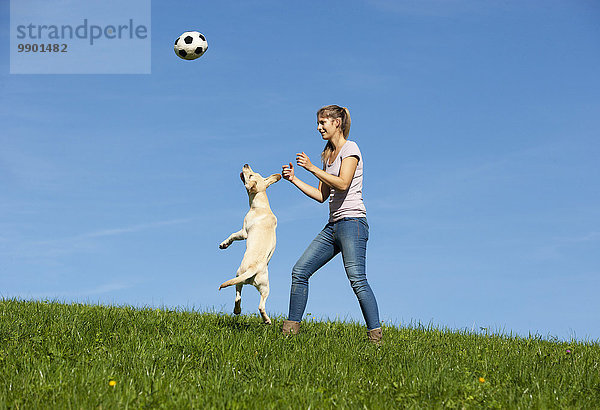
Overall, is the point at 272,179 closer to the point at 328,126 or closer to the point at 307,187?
the point at 307,187

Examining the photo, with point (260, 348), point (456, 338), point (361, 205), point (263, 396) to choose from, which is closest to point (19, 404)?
point (263, 396)

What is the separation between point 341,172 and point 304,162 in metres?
0.49

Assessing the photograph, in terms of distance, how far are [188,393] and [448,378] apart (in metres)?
2.46

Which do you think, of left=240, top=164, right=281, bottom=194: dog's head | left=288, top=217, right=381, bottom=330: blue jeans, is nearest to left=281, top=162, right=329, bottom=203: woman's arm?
left=288, top=217, right=381, bottom=330: blue jeans

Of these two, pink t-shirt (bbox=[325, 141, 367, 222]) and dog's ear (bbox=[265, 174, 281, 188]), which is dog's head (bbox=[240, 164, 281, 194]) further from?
pink t-shirt (bbox=[325, 141, 367, 222])

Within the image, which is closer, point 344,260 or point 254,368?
point 254,368

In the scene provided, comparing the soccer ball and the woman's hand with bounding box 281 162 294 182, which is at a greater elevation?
the soccer ball

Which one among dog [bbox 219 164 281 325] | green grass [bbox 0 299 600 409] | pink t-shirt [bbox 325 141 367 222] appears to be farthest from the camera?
dog [bbox 219 164 281 325]

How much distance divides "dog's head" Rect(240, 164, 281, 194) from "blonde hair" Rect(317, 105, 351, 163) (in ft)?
3.80

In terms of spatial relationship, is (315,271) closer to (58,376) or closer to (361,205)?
(361,205)

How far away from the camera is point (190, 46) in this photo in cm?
922

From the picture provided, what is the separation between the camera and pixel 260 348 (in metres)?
6.53

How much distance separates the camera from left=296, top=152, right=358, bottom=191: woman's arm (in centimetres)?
701

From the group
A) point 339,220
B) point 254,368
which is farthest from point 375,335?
point 254,368
